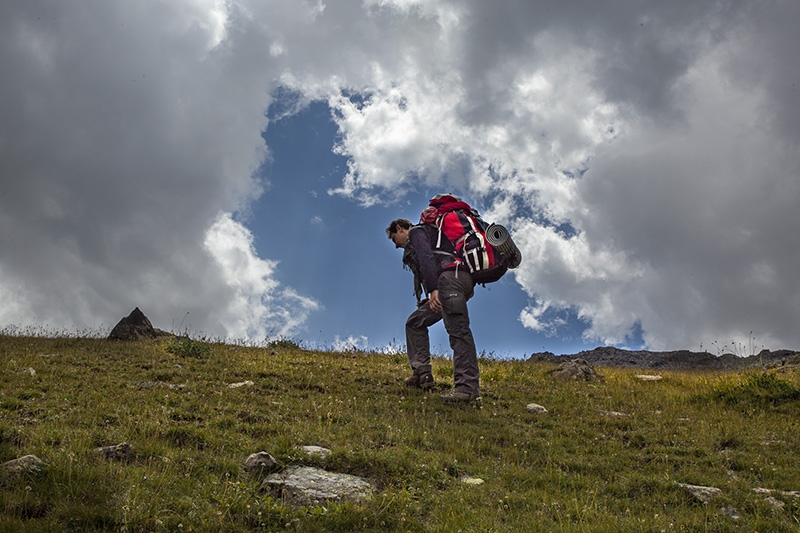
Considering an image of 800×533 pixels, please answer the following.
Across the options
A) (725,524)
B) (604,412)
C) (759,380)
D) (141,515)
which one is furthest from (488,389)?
(141,515)

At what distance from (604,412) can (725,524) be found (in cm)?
512

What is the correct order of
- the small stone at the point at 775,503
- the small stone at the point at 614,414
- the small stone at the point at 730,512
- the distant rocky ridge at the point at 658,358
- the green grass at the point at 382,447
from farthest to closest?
the distant rocky ridge at the point at 658,358 < the small stone at the point at 614,414 < the small stone at the point at 775,503 < the small stone at the point at 730,512 < the green grass at the point at 382,447

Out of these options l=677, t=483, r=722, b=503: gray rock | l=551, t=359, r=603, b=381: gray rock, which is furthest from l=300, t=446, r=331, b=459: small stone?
l=551, t=359, r=603, b=381: gray rock

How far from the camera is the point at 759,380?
1264 cm

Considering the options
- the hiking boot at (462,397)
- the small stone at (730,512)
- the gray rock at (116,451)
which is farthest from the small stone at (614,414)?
the gray rock at (116,451)

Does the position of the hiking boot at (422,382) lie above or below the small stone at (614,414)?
above

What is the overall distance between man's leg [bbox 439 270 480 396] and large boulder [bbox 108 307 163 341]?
415 inches

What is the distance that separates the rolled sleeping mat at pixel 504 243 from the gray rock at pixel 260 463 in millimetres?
5598

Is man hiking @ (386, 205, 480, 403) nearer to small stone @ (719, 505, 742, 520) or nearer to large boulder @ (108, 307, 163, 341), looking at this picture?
small stone @ (719, 505, 742, 520)

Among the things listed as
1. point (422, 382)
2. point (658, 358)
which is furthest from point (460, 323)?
point (658, 358)

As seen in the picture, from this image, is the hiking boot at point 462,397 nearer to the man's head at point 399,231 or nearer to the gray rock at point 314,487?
the man's head at point 399,231

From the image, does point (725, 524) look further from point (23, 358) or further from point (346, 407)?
point (23, 358)

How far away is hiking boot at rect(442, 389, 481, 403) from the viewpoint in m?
10.7

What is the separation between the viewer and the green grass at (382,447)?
213 inches
